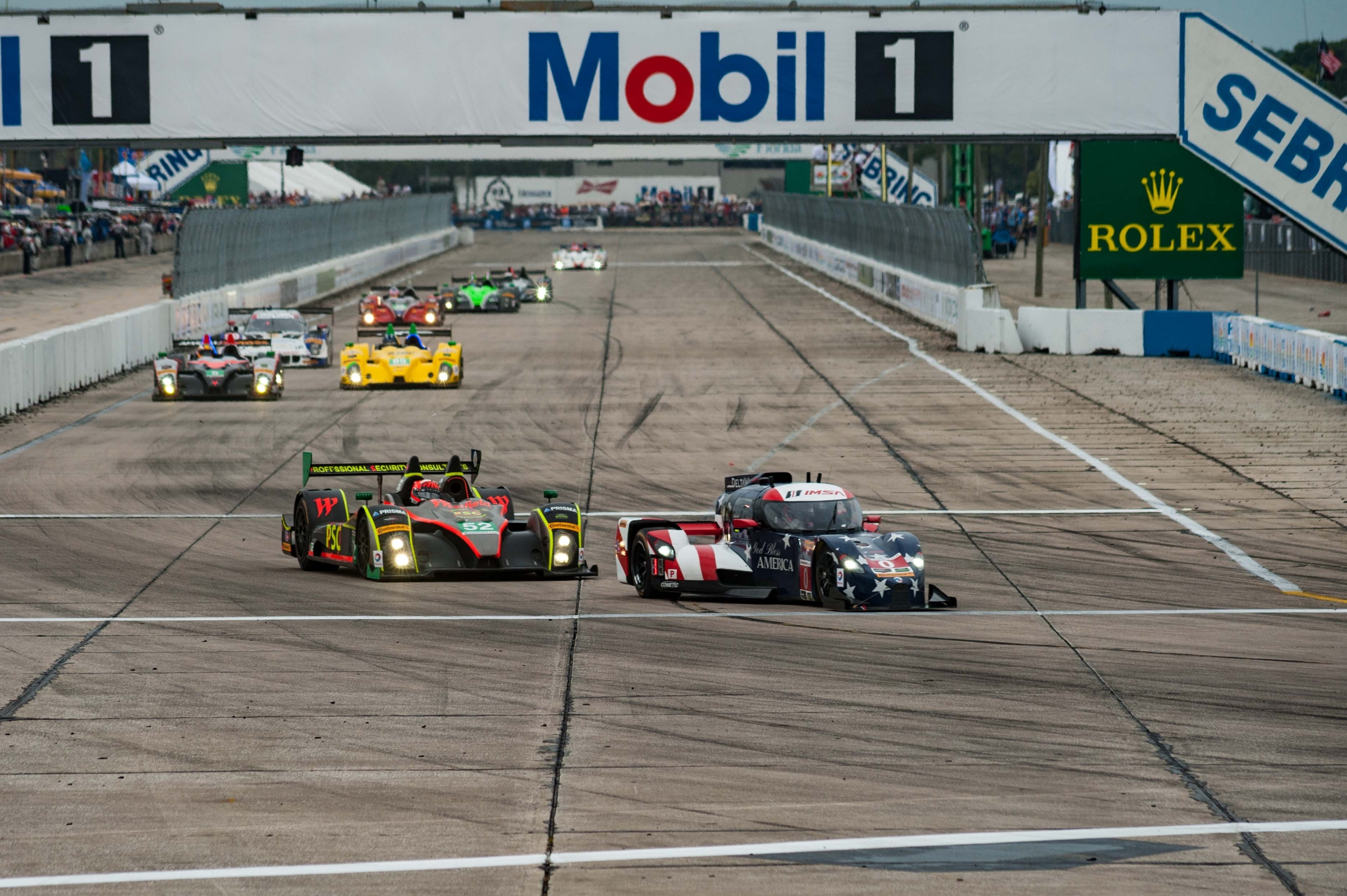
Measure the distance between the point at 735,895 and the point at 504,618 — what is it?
8.03 m

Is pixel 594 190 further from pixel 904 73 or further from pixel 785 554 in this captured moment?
pixel 785 554

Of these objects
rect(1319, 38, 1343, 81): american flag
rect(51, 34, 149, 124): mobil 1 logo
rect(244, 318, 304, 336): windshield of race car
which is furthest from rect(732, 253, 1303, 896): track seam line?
rect(1319, 38, 1343, 81): american flag

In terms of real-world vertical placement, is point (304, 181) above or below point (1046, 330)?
above

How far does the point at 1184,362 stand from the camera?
41188 millimetres

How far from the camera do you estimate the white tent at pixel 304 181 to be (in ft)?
433

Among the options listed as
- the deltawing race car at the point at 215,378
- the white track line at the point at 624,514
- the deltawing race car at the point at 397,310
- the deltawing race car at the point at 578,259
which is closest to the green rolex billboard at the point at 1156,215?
the deltawing race car at the point at 397,310

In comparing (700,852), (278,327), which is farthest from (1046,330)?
(700,852)

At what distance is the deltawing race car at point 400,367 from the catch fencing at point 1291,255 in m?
35.6

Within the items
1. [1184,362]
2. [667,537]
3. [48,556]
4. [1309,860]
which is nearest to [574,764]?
[1309,860]

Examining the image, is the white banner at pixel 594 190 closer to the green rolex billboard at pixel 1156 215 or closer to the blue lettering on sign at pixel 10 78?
the green rolex billboard at pixel 1156 215

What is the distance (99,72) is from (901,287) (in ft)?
94.2

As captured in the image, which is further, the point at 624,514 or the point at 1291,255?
the point at 1291,255

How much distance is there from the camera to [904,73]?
37.4 m

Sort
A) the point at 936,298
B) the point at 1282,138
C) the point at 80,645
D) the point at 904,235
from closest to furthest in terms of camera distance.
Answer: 1. the point at 80,645
2. the point at 1282,138
3. the point at 936,298
4. the point at 904,235
